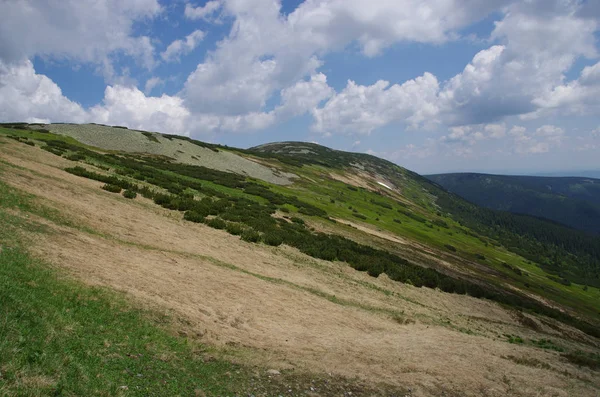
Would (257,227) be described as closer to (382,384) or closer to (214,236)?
(214,236)

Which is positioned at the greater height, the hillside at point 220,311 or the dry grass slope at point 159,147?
the dry grass slope at point 159,147

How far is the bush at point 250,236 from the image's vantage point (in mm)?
34250

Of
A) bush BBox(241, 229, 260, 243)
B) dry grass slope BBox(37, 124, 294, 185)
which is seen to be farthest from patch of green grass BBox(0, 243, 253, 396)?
dry grass slope BBox(37, 124, 294, 185)

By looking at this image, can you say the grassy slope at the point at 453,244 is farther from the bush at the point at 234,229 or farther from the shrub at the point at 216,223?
the shrub at the point at 216,223

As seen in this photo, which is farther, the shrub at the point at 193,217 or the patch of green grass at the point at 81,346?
the shrub at the point at 193,217

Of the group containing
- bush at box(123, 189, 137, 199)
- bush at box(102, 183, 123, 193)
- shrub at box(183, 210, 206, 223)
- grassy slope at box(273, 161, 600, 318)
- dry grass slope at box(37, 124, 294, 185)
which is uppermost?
dry grass slope at box(37, 124, 294, 185)

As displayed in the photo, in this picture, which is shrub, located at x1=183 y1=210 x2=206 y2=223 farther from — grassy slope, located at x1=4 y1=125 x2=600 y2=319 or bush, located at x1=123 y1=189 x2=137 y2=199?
grassy slope, located at x1=4 y1=125 x2=600 y2=319

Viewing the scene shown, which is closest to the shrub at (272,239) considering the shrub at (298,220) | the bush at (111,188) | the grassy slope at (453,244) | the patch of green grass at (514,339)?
the shrub at (298,220)

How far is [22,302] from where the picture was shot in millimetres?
11352

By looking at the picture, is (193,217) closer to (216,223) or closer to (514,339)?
(216,223)

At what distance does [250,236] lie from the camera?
34594 millimetres

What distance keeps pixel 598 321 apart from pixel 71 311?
77.6m

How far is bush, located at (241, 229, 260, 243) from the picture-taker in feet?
112

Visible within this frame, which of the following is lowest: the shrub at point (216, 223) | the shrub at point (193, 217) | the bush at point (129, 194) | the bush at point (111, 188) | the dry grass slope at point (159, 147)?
the shrub at point (216, 223)
